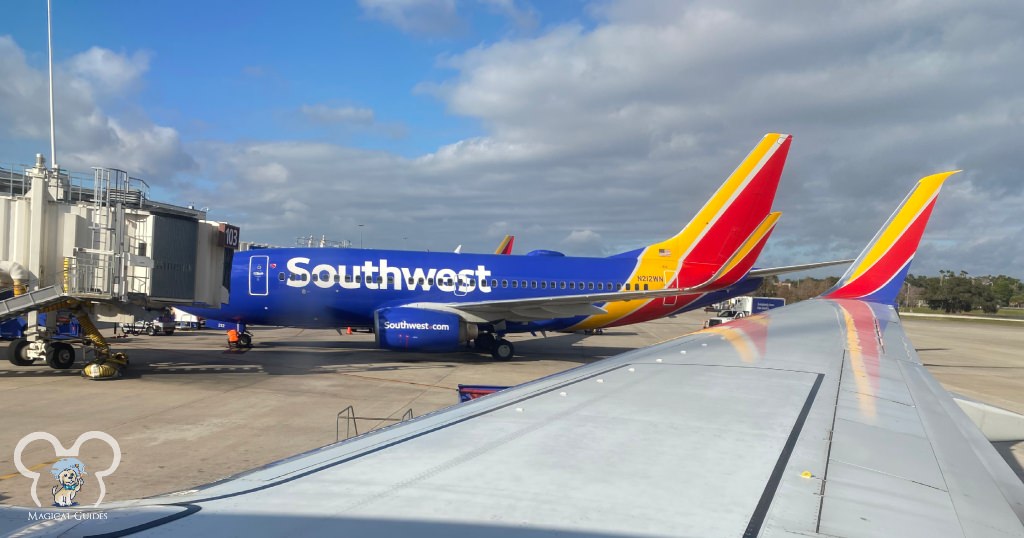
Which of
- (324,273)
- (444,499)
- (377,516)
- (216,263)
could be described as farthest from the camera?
(324,273)

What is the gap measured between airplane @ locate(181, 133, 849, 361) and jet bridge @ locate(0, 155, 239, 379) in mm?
2609

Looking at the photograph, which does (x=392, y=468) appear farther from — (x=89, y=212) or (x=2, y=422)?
(x=89, y=212)

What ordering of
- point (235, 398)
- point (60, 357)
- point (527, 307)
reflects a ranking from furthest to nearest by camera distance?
point (527, 307)
point (60, 357)
point (235, 398)

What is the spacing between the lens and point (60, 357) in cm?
1397

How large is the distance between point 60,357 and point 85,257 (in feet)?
8.48

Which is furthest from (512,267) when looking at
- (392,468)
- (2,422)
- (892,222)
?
(392,468)

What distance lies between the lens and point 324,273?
18.4m

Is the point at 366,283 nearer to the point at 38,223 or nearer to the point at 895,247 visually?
the point at 38,223

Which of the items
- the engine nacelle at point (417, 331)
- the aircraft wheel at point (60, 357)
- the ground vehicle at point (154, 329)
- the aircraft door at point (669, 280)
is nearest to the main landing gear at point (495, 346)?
the engine nacelle at point (417, 331)

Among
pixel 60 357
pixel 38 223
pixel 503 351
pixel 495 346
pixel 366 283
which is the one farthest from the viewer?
pixel 495 346

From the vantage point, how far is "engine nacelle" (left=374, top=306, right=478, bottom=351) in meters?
17.0

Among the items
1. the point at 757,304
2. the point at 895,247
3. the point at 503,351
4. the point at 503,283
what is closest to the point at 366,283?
the point at 503,283

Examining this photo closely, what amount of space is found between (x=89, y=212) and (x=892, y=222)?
52.1ft
